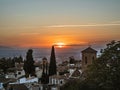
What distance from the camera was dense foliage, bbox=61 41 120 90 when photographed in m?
5.33

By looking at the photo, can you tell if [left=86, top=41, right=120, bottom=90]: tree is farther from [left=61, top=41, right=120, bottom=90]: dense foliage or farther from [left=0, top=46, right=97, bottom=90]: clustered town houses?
[left=0, top=46, right=97, bottom=90]: clustered town houses

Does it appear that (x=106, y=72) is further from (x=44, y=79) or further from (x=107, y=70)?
(x=44, y=79)

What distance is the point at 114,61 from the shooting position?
5.68m

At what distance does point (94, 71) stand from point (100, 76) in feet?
0.85

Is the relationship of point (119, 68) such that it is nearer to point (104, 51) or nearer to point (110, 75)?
point (110, 75)

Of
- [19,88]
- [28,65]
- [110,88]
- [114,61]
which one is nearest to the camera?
[110,88]

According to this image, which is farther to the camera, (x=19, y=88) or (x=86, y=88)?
(x=19, y=88)

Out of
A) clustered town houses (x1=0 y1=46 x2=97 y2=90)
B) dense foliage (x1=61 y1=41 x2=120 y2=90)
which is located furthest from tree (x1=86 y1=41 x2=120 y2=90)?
clustered town houses (x1=0 y1=46 x2=97 y2=90)

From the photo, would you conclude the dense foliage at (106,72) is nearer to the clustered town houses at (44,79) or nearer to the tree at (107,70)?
the tree at (107,70)

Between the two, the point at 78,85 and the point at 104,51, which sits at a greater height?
the point at 104,51

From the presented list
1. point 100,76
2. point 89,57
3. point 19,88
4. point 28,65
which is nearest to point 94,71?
point 100,76

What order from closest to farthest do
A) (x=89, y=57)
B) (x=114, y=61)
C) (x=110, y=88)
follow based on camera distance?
(x=110, y=88)
(x=114, y=61)
(x=89, y=57)

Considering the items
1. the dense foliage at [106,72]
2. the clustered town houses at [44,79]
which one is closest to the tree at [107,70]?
the dense foliage at [106,72]

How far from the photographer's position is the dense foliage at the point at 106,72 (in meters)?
5.33
